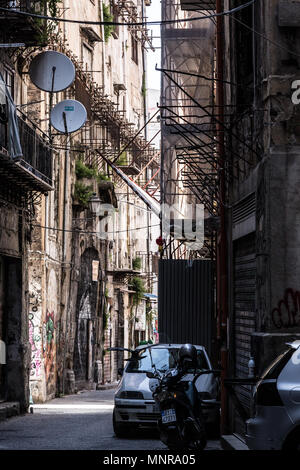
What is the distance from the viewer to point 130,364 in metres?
18.7

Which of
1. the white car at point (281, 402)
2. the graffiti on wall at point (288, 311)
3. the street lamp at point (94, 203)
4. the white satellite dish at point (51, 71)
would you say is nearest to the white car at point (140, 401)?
the graffiti on wall at point (288, 311)

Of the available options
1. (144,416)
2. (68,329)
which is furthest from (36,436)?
(68,329)

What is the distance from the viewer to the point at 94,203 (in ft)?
110

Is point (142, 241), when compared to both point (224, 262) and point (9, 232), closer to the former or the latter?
point (9, 232)

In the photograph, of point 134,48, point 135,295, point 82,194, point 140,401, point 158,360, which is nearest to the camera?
point 140,401

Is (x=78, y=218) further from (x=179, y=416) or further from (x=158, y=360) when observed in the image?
(x=179, y=416)

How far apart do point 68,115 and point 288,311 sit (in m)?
13.8

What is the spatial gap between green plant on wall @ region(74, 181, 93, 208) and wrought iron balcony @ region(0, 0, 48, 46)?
9.75m

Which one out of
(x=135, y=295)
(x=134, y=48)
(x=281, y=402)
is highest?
(x=134, y=48)

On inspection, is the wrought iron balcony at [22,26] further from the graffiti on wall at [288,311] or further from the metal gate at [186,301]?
the graffiti on wall at [288,311]

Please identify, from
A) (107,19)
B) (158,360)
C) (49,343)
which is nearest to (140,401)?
(158,360)

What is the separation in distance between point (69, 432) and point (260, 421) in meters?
8.51

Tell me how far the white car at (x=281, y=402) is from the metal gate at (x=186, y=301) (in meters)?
14.2

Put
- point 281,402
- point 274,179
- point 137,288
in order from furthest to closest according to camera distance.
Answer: point 137,288
point 274,179
point 281,402
